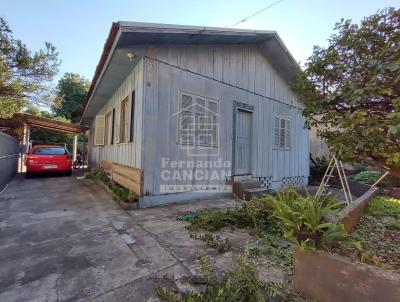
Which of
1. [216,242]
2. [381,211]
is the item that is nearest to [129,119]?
[216,242]

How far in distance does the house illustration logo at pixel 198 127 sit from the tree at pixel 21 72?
291 inches

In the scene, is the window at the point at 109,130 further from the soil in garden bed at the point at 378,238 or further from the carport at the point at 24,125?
the soil in garden bed at the point at 378,238

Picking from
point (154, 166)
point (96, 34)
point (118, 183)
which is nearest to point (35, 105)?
point (96, 34)

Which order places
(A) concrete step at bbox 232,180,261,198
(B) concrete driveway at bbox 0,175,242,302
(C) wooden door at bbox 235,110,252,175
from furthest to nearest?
1. (C) wooden door at bbox 235,110,252,175
2. (A) concrete step at bbox 232,180,261,198
3. (B) concrete driveway at bbox 0,175,242,302

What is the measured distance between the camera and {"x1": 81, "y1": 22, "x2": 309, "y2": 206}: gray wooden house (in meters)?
5.32

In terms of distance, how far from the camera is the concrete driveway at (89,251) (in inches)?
86.5

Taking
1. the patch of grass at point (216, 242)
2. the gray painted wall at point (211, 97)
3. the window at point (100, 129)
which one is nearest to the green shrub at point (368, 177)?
the gray painted wall at point (211, 97)

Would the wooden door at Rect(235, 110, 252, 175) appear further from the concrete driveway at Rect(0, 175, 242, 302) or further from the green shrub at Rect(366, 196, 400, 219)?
the green shrub at Rect(366, 196, 400, 219)

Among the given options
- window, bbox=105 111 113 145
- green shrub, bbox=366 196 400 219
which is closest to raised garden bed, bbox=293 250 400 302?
green shrub, bbox=366 196 400 219

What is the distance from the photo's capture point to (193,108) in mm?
6125

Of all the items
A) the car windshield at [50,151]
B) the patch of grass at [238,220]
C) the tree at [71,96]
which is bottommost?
the patch of grass at [238,220]

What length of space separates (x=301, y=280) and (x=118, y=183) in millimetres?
5863

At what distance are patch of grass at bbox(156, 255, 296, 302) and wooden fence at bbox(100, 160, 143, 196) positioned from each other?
10.8 ft

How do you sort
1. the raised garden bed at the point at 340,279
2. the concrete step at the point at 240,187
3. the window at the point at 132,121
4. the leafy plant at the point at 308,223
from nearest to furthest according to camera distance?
the raised garden bed at the point at 340,279
the leafy plant at the point at 308,223
the window at the point at 132,121
the concrete step at the point at 240,187
